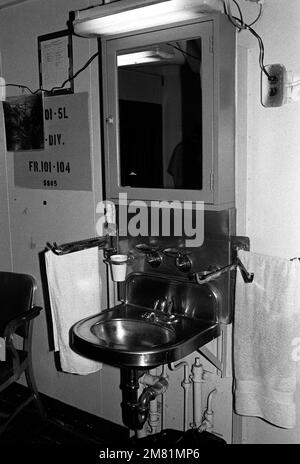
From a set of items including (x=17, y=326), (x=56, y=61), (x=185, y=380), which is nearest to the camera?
(x=185, y=380)

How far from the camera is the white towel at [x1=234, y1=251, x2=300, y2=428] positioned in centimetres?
170

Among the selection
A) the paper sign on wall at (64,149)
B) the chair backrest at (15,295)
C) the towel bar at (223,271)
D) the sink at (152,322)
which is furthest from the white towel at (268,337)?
the chair backrest at (15,295)

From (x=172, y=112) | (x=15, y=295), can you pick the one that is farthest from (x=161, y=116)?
(x=15, y=295)

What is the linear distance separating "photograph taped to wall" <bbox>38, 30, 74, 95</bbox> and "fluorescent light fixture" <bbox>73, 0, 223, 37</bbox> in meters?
0.50

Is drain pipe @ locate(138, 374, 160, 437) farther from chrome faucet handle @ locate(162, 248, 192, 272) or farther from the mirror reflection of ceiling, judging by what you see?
the mirror reflection of ceiling

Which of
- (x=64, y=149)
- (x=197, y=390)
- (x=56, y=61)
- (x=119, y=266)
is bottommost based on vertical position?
(x=197, y=390)

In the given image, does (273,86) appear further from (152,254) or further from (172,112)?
(152,254)

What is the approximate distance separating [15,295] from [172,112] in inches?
49.7

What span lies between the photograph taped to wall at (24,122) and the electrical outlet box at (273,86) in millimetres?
1183

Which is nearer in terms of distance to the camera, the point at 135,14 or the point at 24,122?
the point at 135,14

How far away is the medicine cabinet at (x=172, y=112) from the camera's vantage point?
1.68 meters

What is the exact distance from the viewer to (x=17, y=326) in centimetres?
228

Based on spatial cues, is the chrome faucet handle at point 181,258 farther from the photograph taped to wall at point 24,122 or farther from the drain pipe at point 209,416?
the photograph taped to wall at point 24,122
